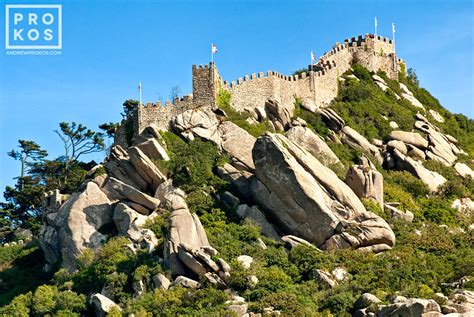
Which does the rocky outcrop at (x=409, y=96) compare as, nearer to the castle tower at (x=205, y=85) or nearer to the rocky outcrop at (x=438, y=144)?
the rocky outcrop at (x=438, y=144)

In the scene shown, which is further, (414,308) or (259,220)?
(259,220)

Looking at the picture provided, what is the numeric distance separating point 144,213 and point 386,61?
2998 cm

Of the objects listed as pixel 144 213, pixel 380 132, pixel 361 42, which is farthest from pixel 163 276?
pixel 361 42

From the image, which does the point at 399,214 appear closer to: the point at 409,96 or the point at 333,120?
the point at 333,120

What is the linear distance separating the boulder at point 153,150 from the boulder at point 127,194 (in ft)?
8.58

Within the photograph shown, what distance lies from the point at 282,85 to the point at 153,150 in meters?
11.9

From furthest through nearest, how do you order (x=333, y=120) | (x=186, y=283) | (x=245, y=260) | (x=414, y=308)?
(x=333, y=120)
(x=245, y=260)
(x=186, y=283)
(x=414, y=308)

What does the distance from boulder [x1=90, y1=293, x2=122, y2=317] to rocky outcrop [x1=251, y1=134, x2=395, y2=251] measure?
9.18m

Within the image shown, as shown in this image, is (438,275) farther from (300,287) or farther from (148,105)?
(148,105)

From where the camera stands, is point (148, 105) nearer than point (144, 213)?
No

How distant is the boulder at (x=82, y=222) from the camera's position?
206ft

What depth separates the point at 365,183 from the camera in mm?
65188

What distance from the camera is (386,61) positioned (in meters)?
87.5

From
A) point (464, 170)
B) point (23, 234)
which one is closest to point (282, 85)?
point (464, 170)
